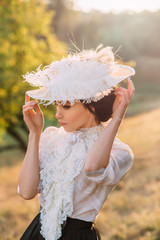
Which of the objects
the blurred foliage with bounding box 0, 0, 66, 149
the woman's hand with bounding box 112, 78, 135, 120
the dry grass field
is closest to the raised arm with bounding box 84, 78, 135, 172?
the woman's hand with bounding box 112, 78, 135, 120

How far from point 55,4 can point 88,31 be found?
5366 mm

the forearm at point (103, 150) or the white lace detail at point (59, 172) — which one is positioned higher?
the forearm at point (103, 150)

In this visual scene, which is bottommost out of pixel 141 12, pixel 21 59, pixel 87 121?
pixel 141 12

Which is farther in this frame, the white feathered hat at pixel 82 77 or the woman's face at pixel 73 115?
the woman's face at pixel 73 115

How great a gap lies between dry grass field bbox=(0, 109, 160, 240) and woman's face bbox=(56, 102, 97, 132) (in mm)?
2796

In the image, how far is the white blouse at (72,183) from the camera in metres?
1.57

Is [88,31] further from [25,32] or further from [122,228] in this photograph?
[122,228]

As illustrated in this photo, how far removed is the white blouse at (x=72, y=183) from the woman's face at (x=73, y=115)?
58mm

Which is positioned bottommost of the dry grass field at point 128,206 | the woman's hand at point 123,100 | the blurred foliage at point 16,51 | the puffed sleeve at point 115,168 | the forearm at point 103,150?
the dry grass field at point 128,206

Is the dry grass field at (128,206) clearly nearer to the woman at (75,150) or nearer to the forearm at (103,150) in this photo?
the woman at (75,150)

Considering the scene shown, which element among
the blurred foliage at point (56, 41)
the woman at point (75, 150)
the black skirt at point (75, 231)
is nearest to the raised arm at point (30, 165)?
the woman at point (75, 150)

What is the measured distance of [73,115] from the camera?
1.59 metres

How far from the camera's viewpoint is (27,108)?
5.26 ft

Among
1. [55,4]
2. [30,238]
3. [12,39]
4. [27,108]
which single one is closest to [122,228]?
[30,238]
